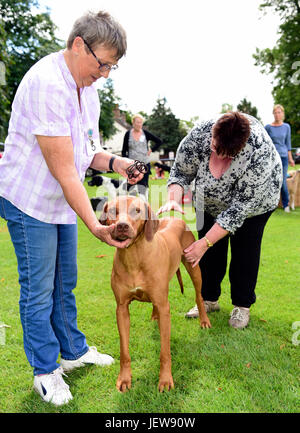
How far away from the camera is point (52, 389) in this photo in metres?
2.62

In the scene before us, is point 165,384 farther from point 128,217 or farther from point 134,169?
point 134,169

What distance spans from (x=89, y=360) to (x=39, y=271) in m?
1.09

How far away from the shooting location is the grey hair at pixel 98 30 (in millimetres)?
2064

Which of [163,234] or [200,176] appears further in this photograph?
[200,176]

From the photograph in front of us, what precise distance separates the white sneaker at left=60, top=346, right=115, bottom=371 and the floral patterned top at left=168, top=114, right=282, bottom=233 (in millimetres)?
1536

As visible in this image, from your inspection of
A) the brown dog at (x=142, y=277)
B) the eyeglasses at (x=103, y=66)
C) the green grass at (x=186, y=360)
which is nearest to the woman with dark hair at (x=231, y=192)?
the green grass at (x=186, y=360)

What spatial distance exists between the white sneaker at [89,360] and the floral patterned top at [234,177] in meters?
1.54

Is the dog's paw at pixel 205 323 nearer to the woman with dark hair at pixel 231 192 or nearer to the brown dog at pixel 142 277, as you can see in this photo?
the woman with dark hair at pixel 231 192

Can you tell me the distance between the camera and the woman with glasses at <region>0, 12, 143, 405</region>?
2082 mm

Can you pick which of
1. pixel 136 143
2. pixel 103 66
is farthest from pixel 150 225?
pixel 136 143
